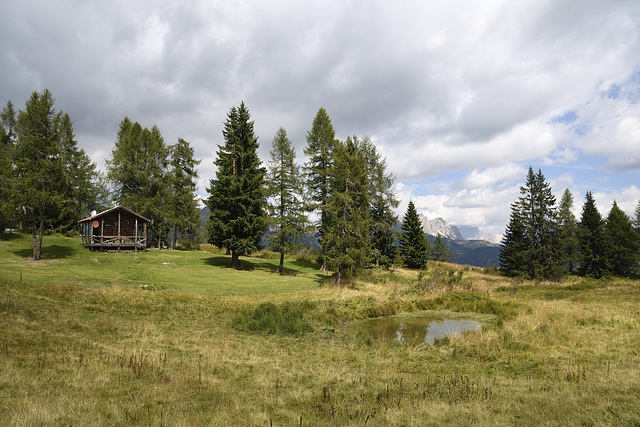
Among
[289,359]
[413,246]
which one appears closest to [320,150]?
[413,246]

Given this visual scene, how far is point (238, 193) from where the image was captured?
37562 mm

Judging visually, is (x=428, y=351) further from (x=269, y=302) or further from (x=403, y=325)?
(x=269, y=302)

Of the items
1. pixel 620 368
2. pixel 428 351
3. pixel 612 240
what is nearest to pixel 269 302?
pixel 428 351

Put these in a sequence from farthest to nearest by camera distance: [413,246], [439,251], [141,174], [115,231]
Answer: [439,251] → [413,246] → [141,174] → [115,231]

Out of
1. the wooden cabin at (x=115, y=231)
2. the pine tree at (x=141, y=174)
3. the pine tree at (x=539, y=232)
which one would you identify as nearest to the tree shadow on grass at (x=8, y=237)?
the wooden cabin at (x=115, y=231)

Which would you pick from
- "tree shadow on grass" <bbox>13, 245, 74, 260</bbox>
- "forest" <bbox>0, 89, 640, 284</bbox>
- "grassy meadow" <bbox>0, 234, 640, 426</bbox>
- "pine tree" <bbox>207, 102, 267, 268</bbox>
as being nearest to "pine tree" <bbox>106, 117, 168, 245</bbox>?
"forest" <bbox>0, 89, 640, 284</bbox>

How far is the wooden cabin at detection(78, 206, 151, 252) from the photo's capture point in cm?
4088

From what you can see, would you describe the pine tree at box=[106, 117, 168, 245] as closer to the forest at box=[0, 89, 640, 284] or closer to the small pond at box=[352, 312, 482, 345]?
the forest at box=[0, 89, 640, 284]

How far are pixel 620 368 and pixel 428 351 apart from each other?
6.28 meters

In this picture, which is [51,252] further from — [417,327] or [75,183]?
[417,327]

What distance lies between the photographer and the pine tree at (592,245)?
1987 inches

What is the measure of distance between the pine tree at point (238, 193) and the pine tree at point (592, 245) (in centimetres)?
5207

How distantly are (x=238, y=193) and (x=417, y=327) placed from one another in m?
25.9

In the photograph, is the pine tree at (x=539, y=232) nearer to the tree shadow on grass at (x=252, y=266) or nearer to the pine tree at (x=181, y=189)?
the tree shadow on grass at (x=252, y=266)
